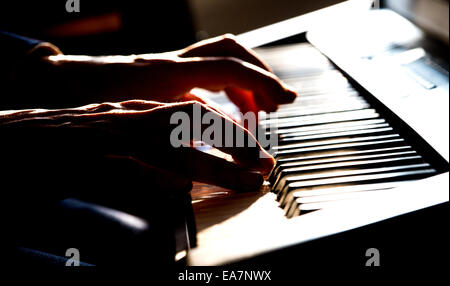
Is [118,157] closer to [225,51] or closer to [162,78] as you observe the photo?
[162,78]

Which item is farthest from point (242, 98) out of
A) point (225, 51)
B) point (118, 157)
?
point (118, 157)

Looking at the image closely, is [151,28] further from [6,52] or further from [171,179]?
[171,179]

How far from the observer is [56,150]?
2.48ft

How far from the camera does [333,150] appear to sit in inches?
32.2

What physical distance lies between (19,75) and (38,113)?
0.84ft

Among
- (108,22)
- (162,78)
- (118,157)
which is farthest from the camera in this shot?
(108,22)

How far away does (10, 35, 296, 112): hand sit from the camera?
0.94m

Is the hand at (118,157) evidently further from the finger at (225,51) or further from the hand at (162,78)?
the finger at (225,51)

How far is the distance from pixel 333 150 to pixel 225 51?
0.38 m

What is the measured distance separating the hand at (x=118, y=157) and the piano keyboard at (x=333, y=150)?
8cm

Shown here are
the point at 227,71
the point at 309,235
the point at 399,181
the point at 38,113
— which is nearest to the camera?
the point at 309,235

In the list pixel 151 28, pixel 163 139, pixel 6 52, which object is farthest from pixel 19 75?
pixel 151 28

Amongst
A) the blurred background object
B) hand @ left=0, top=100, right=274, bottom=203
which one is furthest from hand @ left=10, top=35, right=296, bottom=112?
Result: the blurred background object
